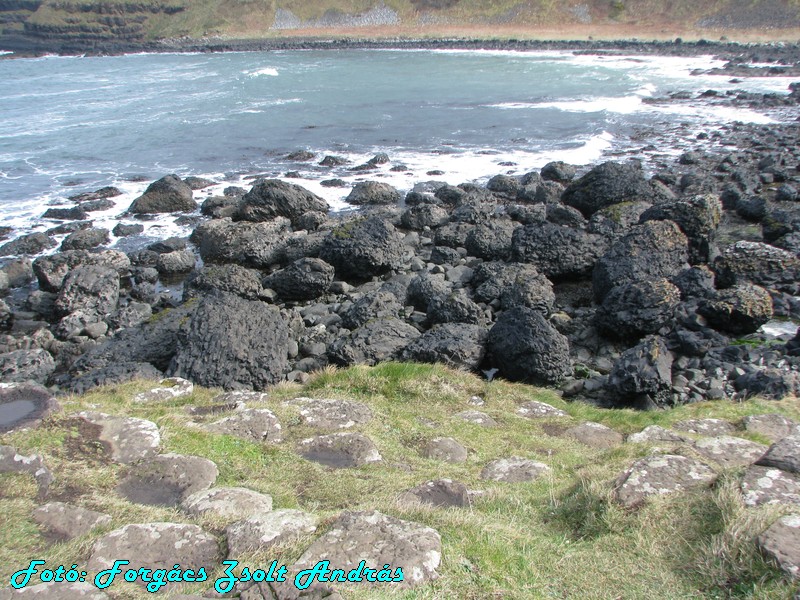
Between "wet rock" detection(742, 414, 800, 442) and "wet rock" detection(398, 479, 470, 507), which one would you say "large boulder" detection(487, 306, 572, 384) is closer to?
"wet rock" detection(742, 414, 800, 442)

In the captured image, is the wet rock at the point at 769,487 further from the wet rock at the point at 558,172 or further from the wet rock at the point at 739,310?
the wet rock at the point at 558,172

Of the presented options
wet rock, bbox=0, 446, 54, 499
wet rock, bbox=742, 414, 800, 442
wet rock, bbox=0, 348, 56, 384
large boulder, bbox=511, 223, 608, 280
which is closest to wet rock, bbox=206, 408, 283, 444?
wet rock, bbox=0, 446, 54, 499

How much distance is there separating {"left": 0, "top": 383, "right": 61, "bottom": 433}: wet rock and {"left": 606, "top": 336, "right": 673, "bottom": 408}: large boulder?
9.80 meters

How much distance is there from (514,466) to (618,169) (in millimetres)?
20655

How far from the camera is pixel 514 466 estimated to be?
9031mm

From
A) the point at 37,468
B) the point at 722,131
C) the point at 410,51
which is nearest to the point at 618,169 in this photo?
the point at 722,131

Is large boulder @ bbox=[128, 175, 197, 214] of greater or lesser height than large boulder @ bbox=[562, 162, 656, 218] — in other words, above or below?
below

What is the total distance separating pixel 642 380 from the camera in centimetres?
1275

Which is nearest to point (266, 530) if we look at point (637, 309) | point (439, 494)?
point (439, 494)

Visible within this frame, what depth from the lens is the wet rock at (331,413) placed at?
398 inches

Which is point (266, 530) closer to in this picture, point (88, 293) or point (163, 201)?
point (88, 293)

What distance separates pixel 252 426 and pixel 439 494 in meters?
3.25

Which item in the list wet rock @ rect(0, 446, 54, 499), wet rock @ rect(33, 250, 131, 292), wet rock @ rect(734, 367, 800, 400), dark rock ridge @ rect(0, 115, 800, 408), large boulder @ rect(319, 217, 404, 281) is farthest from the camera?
wet rock @ rect(33, 250, 131, 292)

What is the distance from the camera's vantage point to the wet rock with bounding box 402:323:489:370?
1412 cm
